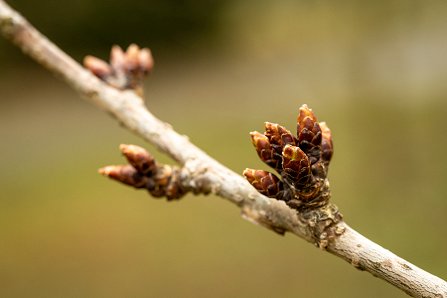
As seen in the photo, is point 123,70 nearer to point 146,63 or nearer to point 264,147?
point 146,63

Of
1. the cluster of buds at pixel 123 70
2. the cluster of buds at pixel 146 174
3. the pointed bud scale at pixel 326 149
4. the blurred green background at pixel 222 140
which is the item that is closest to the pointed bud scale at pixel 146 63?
the cluster of buds at pixel 123 70

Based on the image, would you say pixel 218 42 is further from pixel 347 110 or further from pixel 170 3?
pixel 347 110

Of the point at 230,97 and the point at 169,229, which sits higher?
the point at 230,97

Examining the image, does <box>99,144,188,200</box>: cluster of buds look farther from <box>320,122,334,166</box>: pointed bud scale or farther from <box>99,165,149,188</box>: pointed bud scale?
<box>320,122,334,166</box>: pointed bud scale

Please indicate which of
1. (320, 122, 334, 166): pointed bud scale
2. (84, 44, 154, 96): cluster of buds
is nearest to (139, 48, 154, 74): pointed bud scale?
(84, 44, 154, 96): cluster of buds

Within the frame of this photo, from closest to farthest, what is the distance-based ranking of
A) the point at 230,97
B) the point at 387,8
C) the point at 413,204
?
the point at 413,204
the point at 387,8
the point at 230,97

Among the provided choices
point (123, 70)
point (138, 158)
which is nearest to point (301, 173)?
point (138, 158)

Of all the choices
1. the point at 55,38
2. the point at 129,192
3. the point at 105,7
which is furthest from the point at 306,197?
the point at 55,38

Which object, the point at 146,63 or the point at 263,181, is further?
the point at 146,63
